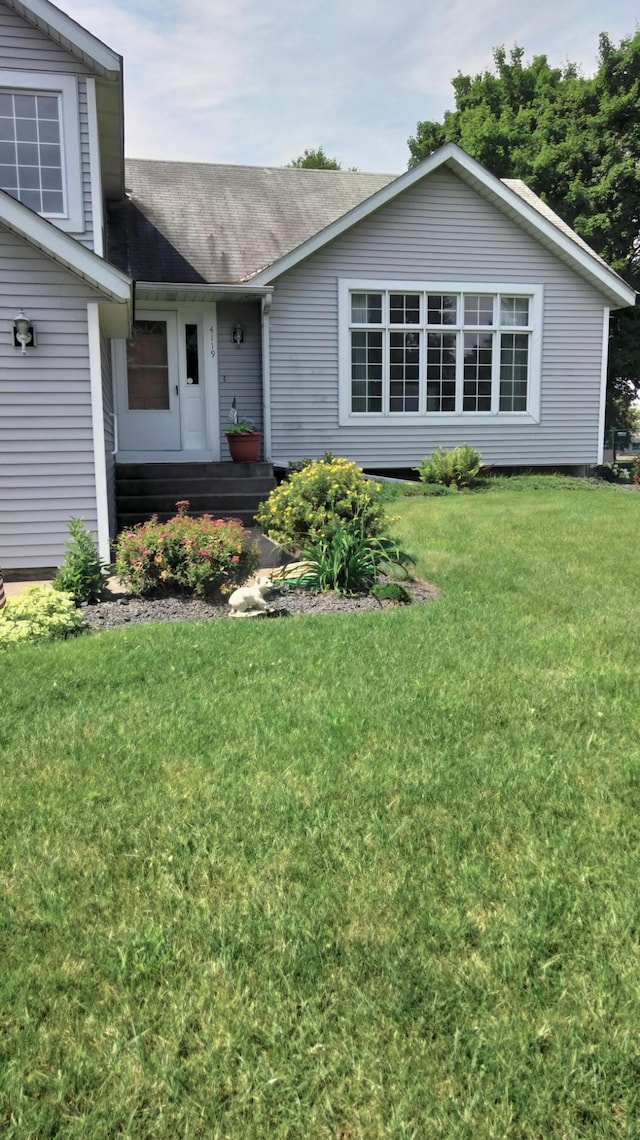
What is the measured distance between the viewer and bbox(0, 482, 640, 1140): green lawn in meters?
1.74

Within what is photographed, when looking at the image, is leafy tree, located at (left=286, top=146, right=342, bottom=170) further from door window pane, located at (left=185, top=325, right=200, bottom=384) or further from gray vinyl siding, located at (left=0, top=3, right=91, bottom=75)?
gray vinyl siding, located at (left=0, top=3, right=91, bottom=75)

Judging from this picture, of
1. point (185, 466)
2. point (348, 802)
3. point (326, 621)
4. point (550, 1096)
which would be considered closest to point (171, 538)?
point (326, 621)

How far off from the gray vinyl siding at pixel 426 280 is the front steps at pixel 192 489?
2.49 meters

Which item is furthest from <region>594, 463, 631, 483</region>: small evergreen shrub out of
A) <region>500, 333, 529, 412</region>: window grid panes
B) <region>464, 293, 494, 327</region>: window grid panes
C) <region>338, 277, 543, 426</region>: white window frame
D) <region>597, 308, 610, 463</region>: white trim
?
<region>464, 293, 494, 327</region>: window grid panes

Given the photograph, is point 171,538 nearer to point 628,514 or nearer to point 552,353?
point 628,514

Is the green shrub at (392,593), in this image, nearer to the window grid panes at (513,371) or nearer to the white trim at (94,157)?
the white trim at (94,157)

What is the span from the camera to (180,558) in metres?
6.09

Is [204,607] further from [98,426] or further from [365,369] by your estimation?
[365,369]

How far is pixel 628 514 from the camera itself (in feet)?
32.0

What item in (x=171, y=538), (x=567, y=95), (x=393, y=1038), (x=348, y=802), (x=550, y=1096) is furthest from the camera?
(x=567, y=95)

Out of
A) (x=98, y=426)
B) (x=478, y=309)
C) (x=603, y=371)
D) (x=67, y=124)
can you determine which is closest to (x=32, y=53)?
(x=67, y=124)

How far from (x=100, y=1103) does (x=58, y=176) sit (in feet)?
30.8

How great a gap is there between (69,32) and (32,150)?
4.10 feet

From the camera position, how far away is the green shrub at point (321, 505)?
280 inches
